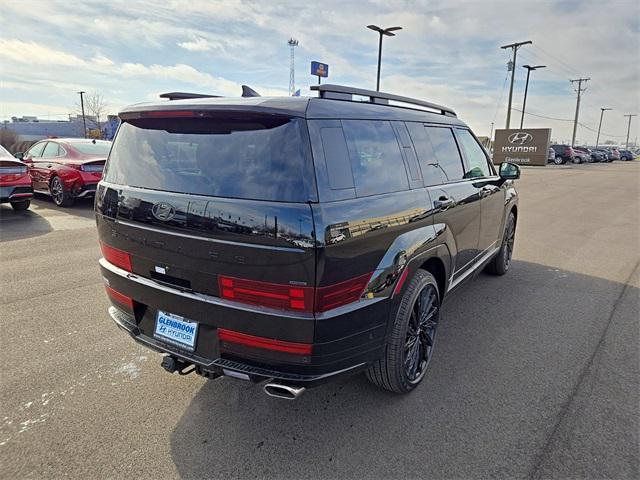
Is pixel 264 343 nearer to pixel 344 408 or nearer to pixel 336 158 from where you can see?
pixel 344 408

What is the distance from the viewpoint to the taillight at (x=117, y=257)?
2584mm

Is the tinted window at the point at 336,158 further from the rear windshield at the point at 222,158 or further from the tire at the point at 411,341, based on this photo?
the tire at the point at 411,341

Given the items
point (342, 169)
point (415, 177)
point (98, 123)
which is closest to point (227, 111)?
point (342, 169)

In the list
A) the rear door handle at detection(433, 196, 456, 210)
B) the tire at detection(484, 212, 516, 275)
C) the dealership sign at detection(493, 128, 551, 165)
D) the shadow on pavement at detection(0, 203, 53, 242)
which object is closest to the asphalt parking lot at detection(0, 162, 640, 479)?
the tire at detection(484, 212, 516, 275)

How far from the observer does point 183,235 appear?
7.33 feet

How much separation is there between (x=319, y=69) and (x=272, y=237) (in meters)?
23.1

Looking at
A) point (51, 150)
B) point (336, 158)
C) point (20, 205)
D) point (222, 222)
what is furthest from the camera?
point (51, 150)

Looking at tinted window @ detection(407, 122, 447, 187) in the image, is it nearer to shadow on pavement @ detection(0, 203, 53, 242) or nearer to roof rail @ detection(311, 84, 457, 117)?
roof rail @ detection(311, 84, 457, 117)

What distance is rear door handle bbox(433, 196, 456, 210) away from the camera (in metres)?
3.05

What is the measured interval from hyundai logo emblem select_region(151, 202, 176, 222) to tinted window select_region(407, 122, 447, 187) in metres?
1.74

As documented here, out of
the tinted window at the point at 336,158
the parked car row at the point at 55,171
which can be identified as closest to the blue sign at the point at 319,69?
the parked car row at the point at 55,171

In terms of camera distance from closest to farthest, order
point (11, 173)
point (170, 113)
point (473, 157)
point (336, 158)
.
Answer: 1. point (336, 158)
2. point (170, 113)
3. point (473, 157)
4. point (11, 173)

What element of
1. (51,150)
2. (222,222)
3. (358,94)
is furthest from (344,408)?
(51,150)

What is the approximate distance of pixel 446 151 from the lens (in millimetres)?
3549
